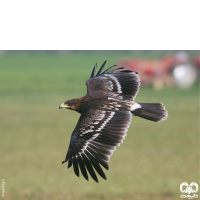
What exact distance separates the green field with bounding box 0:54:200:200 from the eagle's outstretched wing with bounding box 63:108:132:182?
14170 millimetres

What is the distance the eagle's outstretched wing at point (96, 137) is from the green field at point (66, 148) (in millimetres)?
14170

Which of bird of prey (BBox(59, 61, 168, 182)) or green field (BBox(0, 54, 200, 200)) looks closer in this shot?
bird of prey (BBox(59, 61, 168, 182))

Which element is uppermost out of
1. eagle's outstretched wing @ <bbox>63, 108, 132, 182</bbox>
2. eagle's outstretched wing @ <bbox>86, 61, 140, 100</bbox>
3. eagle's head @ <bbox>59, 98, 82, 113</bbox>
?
eagle's outstretched wing @ <bbox>86, 61, 140, 100</bbox>

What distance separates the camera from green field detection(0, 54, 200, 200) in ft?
123

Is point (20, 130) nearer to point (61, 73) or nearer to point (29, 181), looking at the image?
point (61, 73)

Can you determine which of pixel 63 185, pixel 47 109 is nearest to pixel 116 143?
pixel 63 185

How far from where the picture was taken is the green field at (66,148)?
37438mm

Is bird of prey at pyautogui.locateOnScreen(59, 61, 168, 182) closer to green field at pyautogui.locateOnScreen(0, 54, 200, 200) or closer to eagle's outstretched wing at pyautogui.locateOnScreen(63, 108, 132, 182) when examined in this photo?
eagle's outstretched wing at pyautogui.locateOnScreen(63, 108, 132, 182)

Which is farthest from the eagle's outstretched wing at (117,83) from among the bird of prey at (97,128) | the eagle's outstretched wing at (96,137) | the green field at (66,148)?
the green field at (66,148)

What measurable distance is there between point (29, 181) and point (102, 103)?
35.1 metres

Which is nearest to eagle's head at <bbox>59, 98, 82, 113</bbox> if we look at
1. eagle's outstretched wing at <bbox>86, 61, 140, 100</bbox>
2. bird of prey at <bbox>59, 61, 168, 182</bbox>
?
bird of prey at <bbox>59, 61, 168, 182</bbox>

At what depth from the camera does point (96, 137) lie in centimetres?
454

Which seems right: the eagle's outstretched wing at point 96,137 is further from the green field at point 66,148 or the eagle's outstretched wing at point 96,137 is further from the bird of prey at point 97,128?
the green field at point 66,148

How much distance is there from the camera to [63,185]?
127ft
